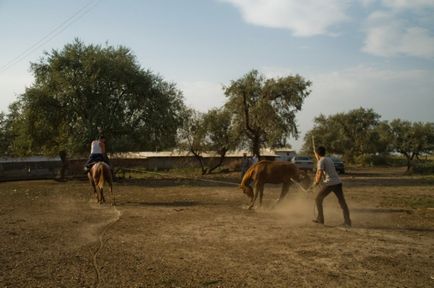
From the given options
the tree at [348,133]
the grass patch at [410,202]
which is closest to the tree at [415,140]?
the tree at [348,133]

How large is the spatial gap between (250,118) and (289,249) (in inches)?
1218

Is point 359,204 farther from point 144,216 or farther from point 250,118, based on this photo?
point 250,118

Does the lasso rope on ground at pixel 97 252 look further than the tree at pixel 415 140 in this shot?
No

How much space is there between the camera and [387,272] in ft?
22.7

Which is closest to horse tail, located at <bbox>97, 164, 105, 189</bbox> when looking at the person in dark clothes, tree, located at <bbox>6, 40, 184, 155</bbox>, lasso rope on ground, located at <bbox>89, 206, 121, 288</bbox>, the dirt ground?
the dirt ground

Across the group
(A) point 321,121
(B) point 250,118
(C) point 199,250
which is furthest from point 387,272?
(A) point 321,121

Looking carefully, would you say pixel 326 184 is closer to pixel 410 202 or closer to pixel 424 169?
pixel 410 202

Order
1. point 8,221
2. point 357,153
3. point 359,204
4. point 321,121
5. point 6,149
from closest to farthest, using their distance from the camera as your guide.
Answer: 1. point 8,221
2. point 359,204
3. point 6,149
4. point 357,153
5. point 321,121

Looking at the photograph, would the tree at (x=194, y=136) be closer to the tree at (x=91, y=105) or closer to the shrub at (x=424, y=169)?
the tree at (x=91, y=105)

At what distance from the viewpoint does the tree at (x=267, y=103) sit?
37844 millimetres

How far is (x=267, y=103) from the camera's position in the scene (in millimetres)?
37594

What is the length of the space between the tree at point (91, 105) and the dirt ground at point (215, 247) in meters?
16.3

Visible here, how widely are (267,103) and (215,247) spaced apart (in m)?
29.7

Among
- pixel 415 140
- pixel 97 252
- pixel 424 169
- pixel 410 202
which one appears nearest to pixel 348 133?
pixel 415 140
